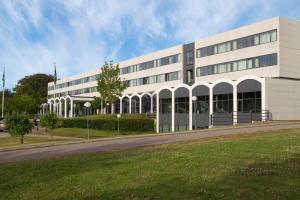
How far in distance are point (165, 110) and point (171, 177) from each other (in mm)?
53021

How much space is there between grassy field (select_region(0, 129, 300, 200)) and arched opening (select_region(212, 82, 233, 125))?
34401 mm

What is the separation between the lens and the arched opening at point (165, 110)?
61.5 metres

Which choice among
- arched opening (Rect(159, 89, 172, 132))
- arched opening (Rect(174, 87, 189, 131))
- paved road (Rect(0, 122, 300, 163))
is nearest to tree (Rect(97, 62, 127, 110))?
arched opening (Rect(159, 89, 172, 132))

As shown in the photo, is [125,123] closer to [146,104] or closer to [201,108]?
[201,108]

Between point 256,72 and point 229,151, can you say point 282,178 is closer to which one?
point 229,151

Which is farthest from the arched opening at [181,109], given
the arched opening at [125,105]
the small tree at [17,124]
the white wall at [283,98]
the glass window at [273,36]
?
the arched opening at [125,105]

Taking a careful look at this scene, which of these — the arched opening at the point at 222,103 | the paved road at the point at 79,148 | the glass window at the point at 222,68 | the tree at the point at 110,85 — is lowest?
the paved road at the point at 79,148

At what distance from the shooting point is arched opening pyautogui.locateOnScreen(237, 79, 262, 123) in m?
47.1

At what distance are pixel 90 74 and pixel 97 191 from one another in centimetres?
10737

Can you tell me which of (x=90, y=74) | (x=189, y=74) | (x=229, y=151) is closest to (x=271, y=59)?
(x=189, y=74)

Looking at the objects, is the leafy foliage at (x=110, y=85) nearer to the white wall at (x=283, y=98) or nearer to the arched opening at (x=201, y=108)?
the arched opening at (x=201, y=108)

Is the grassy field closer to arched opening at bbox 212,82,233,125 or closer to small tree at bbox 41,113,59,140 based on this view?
small tree at bbox 41,113,59,140

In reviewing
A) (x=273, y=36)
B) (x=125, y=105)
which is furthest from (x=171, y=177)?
(x=125, y=105)

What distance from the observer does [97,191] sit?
9445 mm
